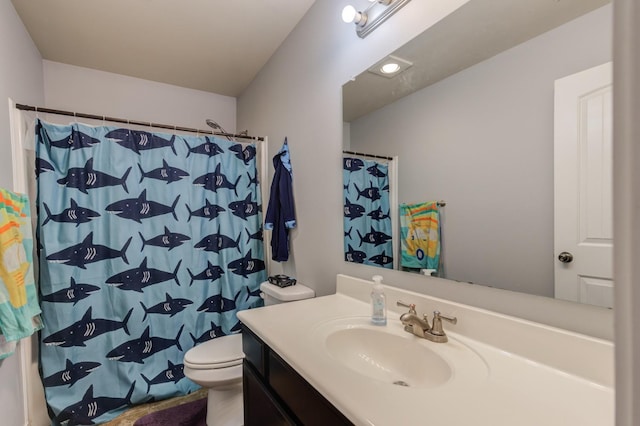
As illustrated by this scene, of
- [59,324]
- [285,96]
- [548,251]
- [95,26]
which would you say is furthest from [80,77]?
[548,251]

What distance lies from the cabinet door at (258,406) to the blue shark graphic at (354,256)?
0.66 m

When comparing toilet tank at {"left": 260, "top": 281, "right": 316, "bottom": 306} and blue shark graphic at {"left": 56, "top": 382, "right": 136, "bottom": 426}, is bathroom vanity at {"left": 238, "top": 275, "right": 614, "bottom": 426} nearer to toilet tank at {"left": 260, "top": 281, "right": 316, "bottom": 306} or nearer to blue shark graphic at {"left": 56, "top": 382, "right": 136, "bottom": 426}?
toilet tank at {"left": 260, "top": 281, "right": 316, "bottom": 306}

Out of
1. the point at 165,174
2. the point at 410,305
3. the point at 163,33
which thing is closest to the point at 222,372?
the point at 410,305

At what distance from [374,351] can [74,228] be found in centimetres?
186

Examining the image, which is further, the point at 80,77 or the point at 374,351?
the point at 80,77

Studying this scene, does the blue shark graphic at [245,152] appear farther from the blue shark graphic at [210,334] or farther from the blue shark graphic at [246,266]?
the blue shark graphic at [210,334]

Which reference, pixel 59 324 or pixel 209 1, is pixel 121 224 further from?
pixel 209 1

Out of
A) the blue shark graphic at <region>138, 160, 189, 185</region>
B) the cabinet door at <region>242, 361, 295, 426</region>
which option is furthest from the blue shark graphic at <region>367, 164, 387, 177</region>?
the blue shark graphic at <region>138, 160, 189, 185</region>

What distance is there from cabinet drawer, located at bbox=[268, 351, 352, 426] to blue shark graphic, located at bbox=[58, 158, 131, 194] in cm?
161

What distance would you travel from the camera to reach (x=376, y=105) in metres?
1.32

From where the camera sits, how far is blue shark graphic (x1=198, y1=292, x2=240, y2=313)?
2105 millimetres

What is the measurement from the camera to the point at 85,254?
1.76m

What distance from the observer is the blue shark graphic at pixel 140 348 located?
184 centimetres

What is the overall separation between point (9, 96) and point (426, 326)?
2332 millimetres
